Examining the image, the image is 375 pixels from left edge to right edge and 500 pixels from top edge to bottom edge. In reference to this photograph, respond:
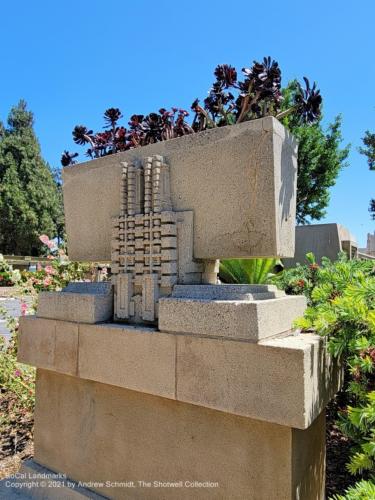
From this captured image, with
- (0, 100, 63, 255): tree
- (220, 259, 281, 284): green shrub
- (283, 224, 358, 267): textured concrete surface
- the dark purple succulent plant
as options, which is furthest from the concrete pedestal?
(0, 100, 63, 255): tree

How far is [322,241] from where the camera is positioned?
11.5 m

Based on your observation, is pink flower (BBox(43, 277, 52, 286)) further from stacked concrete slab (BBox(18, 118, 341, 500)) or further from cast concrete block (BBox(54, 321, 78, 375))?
cast concrete block (BBox(54, 321, 78, 375))

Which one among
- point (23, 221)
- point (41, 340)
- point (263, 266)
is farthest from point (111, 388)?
point (23, 221)

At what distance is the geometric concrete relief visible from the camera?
2370 millimetres

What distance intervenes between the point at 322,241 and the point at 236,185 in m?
10.1

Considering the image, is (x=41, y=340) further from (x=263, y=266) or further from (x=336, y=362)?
(x=263, y=266)

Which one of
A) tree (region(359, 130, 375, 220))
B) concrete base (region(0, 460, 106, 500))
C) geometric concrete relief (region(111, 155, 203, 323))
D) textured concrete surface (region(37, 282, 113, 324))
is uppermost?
tree (region(359, 130, 375, 220))

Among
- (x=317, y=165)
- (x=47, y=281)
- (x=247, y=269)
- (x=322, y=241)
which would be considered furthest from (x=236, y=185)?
(x=317, y=165)

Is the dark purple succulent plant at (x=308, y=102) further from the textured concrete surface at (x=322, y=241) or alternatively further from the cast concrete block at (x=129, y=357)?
the textured concrete surface at (x=322, y=241)

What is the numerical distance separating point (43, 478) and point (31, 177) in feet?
90.5

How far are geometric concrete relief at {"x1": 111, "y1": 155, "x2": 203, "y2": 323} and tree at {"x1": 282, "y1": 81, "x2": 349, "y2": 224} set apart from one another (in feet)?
47.0

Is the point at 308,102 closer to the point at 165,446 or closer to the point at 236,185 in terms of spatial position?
the point at 236,185

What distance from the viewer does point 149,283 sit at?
2383mm

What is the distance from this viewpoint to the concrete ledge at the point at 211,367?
1.74m
